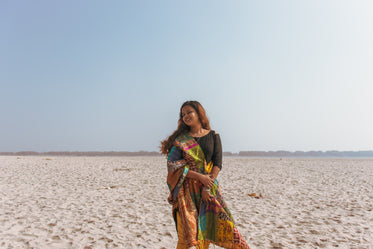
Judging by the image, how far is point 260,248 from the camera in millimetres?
4594

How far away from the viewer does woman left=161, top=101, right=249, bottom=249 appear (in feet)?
7.89

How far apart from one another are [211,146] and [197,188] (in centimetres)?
42

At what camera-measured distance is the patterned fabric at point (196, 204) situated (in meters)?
2.42

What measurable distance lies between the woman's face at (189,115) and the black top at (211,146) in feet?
0.54

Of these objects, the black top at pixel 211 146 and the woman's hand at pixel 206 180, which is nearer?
the woman's hand at pixel 206 180

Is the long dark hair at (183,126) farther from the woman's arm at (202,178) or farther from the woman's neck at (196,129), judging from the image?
the woman's arm at (202,178)

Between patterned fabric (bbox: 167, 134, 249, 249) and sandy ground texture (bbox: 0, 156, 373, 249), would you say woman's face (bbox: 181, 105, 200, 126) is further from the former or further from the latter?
sandy ground texture (bbox: 0, 156, 373, 249)

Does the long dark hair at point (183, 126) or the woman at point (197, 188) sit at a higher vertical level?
the long dark hair at point (183, 126)

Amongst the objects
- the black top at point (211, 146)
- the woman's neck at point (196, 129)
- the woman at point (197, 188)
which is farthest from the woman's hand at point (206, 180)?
the woman's neck at point (196, 129)

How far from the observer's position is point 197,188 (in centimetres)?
252

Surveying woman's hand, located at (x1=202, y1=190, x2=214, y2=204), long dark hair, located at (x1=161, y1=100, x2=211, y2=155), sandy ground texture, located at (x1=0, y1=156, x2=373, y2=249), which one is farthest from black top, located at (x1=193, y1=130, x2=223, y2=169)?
sandy ground texture, located at (x1=0, y1=156, x2=373, y2=249)

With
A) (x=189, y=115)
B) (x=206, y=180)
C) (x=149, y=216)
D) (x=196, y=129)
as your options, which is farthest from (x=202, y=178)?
(x=149, y=216)

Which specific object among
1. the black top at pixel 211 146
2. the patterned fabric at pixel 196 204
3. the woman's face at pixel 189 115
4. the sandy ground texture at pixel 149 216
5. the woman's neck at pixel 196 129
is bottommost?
the sandy ground texture at pixel 149 216

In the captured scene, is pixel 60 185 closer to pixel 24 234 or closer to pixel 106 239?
pixel 24 234
